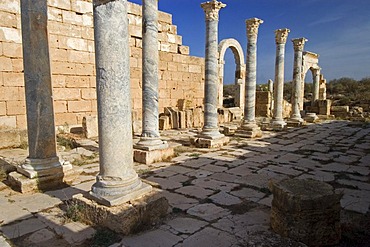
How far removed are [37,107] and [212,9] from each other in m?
5.81

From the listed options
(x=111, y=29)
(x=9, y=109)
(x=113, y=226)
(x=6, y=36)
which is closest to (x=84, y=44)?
(x=6, y=36)

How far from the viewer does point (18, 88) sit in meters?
8.17

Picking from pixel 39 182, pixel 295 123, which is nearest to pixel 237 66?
pixel 295 123

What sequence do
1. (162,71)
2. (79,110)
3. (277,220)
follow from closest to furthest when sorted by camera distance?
(277,220), (79,110), (162,71)

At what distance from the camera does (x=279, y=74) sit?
12055mm

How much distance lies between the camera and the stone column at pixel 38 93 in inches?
168

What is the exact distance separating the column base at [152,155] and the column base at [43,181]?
65.3 inches

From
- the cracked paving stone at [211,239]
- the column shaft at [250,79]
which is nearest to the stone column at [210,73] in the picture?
the column shaft at [250,79]

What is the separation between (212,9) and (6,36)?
21.0 ft

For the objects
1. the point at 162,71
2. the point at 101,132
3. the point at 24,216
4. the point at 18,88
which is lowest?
the point at 24,216

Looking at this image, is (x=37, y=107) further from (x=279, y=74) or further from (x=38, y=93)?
(x=279, y=74)

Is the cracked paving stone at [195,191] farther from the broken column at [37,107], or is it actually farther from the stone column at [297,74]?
the stone column at [297,74]

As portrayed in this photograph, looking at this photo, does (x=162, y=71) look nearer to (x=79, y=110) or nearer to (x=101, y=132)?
(x=79, y=110)

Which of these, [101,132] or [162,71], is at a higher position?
[162,71]
